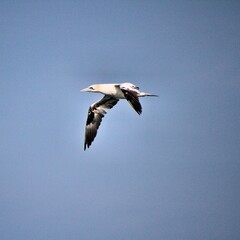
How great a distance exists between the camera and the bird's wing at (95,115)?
118 feet

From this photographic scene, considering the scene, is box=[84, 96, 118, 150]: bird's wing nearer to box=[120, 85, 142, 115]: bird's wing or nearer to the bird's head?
the bird's head

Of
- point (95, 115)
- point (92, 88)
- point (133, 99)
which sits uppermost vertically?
point (92, 88)

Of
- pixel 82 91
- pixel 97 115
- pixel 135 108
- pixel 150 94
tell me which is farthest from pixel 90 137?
pixel 135 108

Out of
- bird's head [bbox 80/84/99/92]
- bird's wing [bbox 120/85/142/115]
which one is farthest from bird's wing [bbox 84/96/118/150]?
bird's wing [bbox 120/85/142/115]

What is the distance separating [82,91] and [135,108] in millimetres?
9533

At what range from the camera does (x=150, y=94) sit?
28.5 metres

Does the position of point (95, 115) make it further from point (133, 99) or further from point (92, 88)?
point (133, 99)

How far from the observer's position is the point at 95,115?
36.8 m

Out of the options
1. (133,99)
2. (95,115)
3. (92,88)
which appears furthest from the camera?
(95,115)

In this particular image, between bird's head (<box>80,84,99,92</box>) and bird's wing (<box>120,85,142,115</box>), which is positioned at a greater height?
bird's head (<box>80,84,99,92</box>)

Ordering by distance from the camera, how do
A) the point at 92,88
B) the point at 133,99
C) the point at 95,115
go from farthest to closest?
Result: 1. the point at 95,115
2. the point at 92,88
3. the point at 133,99

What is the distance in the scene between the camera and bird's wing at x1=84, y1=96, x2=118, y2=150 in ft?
118

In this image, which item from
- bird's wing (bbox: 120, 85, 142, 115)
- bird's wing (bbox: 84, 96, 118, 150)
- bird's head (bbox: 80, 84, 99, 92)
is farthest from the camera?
bird's wing (bbox: 84, 96, 118, 150)

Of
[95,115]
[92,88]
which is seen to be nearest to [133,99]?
[92,88]
